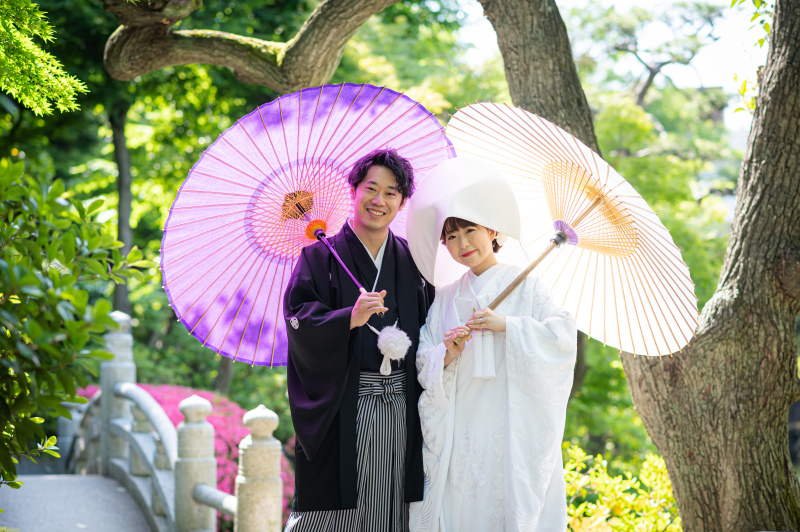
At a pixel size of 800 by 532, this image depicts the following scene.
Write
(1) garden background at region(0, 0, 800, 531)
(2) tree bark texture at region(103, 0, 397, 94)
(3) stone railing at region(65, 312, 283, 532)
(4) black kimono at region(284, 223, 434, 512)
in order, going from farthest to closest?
1. (1) garden background at region(0, 0, 800, 531)
2. (2) tree bark texture at region(103, 0, 397, 94)
3. (3) stone railing at region(65, 312, 283, 532)
4. (4) black kimono at region(284, 223, 434, 512)

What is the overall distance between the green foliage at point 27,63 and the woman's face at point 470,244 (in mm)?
1692

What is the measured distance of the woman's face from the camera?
2621mm

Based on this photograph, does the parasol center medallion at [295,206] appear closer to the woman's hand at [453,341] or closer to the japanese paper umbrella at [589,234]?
the japanese paper umbrella at [589,234]

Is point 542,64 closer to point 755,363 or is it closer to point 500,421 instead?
point 755,363

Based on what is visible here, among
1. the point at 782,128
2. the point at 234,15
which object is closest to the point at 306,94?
the point at 782,128

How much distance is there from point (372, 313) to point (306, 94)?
970 millimetres

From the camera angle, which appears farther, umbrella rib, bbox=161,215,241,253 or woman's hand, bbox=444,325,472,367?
umbrella rib, bbox=161,215,241,253

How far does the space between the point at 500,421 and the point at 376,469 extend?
0.52 metres

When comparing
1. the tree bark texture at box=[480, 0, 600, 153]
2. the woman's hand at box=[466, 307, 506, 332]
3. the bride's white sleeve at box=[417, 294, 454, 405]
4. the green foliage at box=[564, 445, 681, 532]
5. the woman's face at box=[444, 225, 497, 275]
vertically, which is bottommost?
the green foliage at box=[564, 445, 681, 532]

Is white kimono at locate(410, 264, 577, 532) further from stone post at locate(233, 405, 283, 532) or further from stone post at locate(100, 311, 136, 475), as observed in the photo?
stone post at locate(100, 311, 136, 475)

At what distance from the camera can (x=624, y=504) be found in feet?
14.8

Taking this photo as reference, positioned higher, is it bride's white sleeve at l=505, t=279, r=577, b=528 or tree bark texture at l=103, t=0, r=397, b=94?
tree bark texture at l=103, t=0, r=397, b=94

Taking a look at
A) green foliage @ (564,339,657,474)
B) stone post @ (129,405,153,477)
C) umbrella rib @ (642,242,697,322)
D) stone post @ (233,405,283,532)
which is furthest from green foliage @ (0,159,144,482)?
green foliage @ (564,339,657,474)

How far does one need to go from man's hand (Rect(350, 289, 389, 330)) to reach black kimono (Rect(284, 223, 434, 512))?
4cm
